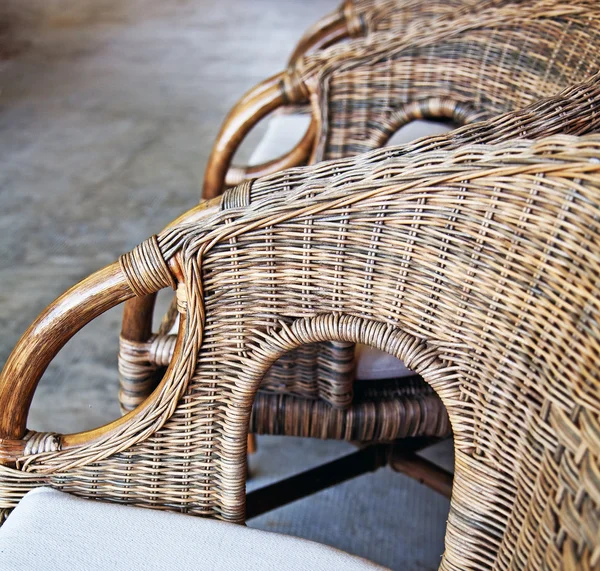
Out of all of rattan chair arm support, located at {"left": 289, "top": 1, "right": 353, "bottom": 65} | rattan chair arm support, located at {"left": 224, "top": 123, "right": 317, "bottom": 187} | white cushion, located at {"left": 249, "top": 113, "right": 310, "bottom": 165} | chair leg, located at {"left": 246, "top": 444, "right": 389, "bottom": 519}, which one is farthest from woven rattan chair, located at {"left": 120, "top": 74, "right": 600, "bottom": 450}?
rattan chair arm support, located at {"left": 289, "top": 1, "right": 353, "bottom": 65}

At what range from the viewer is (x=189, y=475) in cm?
77

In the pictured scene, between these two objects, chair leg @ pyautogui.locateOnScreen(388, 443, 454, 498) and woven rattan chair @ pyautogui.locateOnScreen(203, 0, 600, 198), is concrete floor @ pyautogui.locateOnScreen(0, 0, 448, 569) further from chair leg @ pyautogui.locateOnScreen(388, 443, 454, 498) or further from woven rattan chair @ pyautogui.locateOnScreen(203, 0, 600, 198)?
woven rattan chair @ pyautogui.locateOnScreen(203, 0, 600, 198)

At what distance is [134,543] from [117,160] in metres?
2.17

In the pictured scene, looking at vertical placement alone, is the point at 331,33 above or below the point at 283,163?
above

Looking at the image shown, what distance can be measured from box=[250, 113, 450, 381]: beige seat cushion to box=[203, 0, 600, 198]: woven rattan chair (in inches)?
3.7

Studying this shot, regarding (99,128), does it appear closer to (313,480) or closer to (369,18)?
(369,18)

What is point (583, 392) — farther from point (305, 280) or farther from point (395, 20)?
point (395, 20)

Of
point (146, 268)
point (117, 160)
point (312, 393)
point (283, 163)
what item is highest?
point (117, 160)

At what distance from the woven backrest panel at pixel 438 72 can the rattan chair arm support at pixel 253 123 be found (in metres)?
0.04

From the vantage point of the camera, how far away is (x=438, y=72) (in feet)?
4.14

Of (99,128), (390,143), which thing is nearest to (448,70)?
(390,143)

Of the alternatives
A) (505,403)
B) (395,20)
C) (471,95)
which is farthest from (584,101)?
(395,20)

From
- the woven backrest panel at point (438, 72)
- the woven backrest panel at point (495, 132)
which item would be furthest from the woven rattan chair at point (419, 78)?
the woven backrest panel at point (495, 132)

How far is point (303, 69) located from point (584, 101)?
2.14 feet
